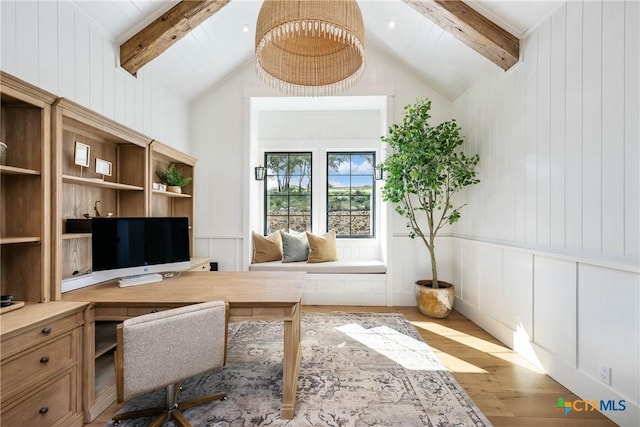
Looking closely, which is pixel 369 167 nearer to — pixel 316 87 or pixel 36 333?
pixel 316 87

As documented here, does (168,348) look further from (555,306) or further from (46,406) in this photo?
(555,306)

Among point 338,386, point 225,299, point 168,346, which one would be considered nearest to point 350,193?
point 338,386

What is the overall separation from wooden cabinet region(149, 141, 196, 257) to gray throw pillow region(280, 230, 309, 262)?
1232 millimetres

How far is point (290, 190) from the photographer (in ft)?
15.0

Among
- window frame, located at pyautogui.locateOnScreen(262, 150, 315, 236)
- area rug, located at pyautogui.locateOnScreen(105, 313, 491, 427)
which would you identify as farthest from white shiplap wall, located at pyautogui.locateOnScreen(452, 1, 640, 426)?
window frame, located at pyautogui.locateOnScreen(262, 150, 315, 236)

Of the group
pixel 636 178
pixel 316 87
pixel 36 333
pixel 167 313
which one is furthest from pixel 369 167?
pixel 36 333

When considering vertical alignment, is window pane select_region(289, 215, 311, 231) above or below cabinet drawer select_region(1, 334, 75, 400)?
above

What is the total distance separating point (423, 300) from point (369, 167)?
7.16 feet

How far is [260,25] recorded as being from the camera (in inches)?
54.9

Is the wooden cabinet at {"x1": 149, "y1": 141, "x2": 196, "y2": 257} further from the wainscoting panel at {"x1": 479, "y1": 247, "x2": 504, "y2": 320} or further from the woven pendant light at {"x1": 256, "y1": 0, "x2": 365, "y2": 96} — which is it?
the wainscoting panel at {"x1": 479, "y1": 247, "x2": 504, "y2": 320}

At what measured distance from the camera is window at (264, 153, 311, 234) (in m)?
4.56

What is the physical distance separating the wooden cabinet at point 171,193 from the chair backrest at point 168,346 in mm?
1790

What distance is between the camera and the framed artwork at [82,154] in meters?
2.01

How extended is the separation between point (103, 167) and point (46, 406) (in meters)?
1.63
